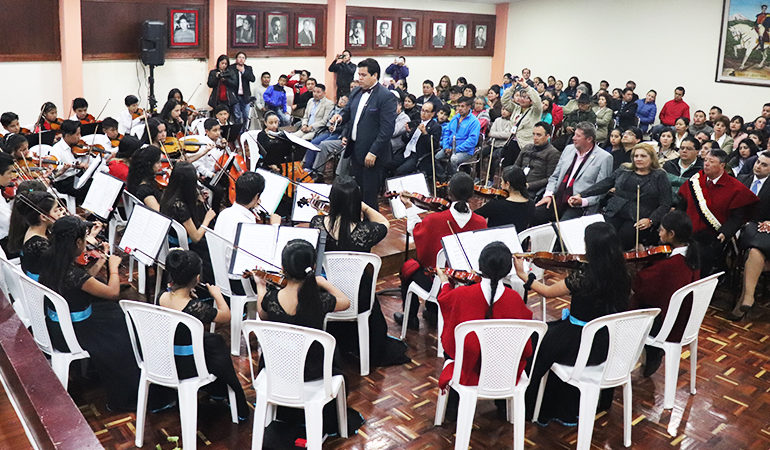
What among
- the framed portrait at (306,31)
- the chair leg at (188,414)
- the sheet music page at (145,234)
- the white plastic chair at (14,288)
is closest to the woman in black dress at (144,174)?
the sheet music page at (145,234)

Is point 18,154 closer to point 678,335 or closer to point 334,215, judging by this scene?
point 334,215

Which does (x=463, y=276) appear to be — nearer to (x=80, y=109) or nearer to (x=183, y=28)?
(x=80, y=109)

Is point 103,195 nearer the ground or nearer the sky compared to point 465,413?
nearer the sky

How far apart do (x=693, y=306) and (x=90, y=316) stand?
2.91 metres

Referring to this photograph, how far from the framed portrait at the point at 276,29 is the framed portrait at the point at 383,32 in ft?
6.37

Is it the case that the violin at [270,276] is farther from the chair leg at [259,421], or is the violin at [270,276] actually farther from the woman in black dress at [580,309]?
the woman in black dress at [580,309]

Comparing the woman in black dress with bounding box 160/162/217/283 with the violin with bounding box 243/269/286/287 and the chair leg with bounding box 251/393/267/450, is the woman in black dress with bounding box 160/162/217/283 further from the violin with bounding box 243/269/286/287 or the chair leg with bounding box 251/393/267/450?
the chair leg with bounding box 251/393/267/450

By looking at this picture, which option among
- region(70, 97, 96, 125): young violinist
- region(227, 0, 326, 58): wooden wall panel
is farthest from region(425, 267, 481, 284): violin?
region(227, 0, 326, 58): wooden wall panel

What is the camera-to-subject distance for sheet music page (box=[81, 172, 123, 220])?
15.1 ft

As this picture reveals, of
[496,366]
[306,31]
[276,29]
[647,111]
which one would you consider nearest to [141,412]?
[496,366]

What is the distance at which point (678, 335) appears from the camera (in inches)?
145

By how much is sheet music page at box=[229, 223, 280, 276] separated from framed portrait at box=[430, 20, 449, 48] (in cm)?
1053

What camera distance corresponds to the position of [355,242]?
12.9 feet

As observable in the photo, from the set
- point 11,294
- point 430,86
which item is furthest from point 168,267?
point 430,86
